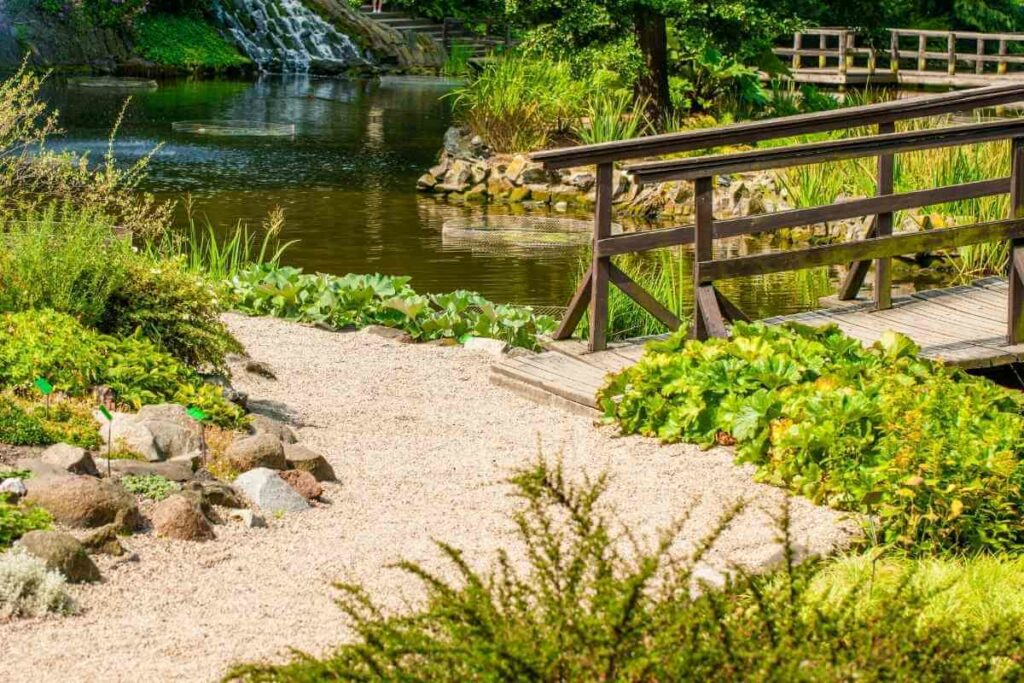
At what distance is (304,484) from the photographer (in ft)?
20.4

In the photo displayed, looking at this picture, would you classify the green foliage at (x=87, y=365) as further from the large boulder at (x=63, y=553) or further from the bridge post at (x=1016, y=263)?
the bridge post at (x=1016, y=263)

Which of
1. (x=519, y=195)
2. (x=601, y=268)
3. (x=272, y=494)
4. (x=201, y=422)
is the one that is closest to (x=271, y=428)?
(x=201, y=422)

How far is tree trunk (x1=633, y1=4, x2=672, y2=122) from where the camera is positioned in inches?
761

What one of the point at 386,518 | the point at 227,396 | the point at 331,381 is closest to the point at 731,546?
the point at 386,518

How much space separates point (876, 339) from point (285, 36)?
28.5 meters

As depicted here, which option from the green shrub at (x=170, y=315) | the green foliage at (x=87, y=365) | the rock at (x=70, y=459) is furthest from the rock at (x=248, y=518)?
the green shrub at (x=170, y=315)

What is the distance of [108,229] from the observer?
8094 mm

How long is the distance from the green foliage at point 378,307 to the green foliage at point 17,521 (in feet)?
14.6

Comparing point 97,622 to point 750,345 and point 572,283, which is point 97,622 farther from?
point 572,283

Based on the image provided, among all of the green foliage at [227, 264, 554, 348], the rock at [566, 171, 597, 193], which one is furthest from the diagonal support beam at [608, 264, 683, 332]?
the rock at [566, 171, 597, 193]

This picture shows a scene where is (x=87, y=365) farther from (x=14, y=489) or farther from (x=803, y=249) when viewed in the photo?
(x=803, y=249)

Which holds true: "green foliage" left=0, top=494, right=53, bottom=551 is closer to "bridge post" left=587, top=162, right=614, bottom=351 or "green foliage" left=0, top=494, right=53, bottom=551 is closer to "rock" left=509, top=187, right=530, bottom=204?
"bridge post" left=587, top=162, right=614, bottom=351

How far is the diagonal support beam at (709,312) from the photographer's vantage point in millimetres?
7941

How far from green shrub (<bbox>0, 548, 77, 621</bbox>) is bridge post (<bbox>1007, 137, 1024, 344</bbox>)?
5590 mm
